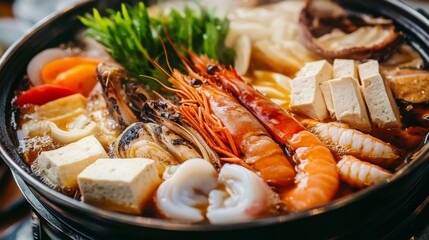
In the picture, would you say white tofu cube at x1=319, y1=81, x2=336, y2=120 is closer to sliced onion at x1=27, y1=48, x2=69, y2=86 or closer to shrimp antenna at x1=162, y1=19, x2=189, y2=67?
shrimp antenna at x1=162, y1=19, x2=189, y2=67

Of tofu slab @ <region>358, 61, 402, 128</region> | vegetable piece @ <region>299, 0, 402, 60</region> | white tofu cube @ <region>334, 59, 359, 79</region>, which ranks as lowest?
tofu slab @ <region>358, 61, 402, 128</region>

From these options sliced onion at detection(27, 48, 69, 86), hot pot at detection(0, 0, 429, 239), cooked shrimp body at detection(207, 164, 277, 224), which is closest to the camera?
hot pot at detection(0, 0, 429, 239)

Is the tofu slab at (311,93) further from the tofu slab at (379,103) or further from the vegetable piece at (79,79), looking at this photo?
the vegetable piece at (79,79)

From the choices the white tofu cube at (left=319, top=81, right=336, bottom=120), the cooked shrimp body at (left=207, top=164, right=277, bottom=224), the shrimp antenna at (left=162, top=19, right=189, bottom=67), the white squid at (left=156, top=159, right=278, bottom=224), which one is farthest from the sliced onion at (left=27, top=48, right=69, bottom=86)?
the white tofu cube at (left=319, top=81, right=336, bottom=120)

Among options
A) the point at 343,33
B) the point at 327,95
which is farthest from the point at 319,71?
the point at 343,33

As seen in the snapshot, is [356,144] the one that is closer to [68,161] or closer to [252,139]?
[252,139]

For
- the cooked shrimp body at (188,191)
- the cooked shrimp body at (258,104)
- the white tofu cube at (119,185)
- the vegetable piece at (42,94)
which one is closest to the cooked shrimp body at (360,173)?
the cooked shrimp body at (258,104)
